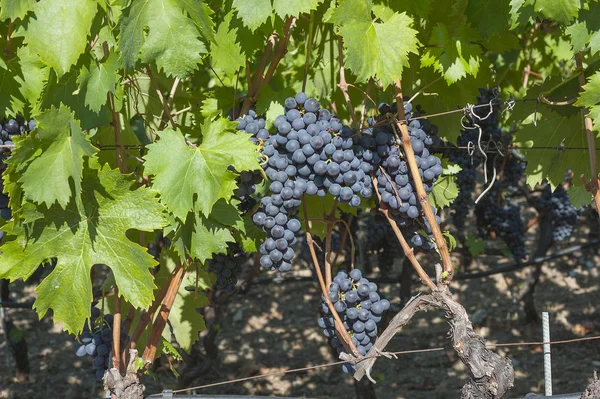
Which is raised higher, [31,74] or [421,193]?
[31,74]

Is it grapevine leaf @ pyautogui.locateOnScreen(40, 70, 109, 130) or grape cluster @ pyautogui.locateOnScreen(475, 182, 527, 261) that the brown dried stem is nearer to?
grapevine leaf @ pyautogui.locateOnScreen(40, 70, 109, 130)

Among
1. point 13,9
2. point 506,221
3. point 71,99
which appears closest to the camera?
point 13,9

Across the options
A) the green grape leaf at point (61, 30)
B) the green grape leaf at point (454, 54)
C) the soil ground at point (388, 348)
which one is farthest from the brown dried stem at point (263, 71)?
the soil ground at point (388, 348)

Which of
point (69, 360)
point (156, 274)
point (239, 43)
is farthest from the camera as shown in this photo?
point (69, 360)

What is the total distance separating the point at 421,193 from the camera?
1943 millimetres

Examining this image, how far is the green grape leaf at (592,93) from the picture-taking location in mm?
1907

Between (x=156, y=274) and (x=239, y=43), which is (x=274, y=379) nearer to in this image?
(x=156, y=274)

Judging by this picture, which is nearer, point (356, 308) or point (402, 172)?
point (402, 172)

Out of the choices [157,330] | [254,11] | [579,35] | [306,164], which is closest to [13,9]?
[254,11]

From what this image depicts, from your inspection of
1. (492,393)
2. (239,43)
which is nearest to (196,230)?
(239,43)

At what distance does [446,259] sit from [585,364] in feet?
11.0

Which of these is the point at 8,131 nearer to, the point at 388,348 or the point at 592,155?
the point at 592,155

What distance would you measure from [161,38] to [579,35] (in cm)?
106

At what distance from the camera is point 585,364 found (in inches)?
188
